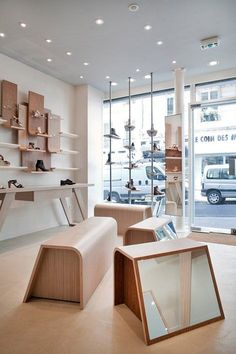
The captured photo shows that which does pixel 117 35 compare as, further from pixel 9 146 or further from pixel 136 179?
pixel 136 179

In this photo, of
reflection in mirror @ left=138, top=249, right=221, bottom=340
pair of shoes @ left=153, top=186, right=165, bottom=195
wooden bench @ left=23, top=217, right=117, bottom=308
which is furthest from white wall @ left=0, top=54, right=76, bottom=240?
reflection in mirror @ left=138, top=249, right=221, bottom=340

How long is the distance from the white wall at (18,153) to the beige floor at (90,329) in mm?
2412

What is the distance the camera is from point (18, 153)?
209 inches

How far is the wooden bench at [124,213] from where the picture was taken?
527 cm

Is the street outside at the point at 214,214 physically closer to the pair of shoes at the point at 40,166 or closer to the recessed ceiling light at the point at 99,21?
the pair of shoes at the point at 40,166

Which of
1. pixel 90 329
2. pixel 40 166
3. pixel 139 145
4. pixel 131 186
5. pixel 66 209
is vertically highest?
pixel 139 145

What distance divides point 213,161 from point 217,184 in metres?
0.55

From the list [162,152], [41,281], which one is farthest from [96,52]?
[41,281]

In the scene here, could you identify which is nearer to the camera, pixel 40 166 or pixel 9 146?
pixel 9 146

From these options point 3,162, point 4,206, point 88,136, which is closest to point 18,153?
point 3,162

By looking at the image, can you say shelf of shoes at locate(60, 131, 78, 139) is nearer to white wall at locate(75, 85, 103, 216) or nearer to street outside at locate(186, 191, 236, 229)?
white wall at locate(75, 85, 103, 216)

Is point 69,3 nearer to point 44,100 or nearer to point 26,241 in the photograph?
point 44,100

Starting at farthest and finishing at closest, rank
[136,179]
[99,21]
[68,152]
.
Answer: [136,179] → [68,152] → [99,21]

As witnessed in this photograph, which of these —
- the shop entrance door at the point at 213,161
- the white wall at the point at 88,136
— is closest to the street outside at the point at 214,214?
the shop entrance door at the point at 213,161
